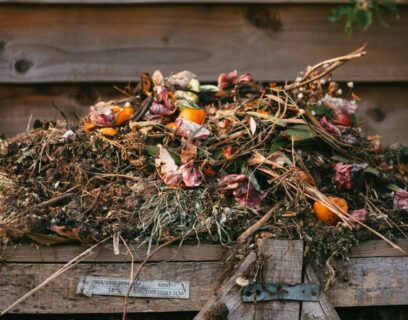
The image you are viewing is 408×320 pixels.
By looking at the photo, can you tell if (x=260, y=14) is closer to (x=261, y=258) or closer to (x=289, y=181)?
(x=289, y=181)

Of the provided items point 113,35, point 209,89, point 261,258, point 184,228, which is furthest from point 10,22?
point 261,258

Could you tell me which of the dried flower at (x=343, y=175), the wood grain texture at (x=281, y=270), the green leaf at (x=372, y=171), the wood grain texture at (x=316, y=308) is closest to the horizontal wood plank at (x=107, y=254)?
the wood grain texture at (x=281, y=270)

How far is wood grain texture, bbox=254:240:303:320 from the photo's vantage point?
2.15 meters

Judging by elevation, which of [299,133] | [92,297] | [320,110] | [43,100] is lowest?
→ [92,297]

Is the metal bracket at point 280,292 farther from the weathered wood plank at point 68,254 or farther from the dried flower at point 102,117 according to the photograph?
the dried flower at point 102,117

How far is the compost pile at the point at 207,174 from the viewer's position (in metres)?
2.19

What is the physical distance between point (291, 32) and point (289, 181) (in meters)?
1.09

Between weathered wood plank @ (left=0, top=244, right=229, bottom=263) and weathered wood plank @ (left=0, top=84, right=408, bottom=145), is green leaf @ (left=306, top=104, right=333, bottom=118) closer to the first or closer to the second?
weathered wood plank @ (left=0, top=244, right=229, bottom=263)

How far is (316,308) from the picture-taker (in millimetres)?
2174

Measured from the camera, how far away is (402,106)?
327 centimetres

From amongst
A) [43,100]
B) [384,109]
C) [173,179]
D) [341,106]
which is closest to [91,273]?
[173,179]

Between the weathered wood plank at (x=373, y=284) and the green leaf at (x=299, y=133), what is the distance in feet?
1.38

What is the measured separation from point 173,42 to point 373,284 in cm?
140

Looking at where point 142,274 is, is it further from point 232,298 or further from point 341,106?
point 341,106
